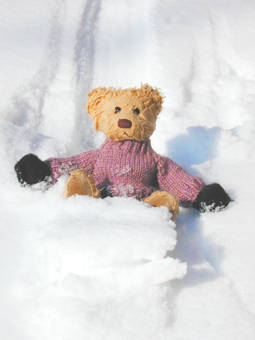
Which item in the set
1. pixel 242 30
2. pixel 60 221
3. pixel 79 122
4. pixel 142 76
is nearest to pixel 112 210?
pixel 60 221

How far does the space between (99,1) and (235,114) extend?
1.29 metres

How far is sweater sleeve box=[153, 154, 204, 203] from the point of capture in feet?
4.00

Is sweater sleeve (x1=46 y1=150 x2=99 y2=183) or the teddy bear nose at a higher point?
the teddy bear nose

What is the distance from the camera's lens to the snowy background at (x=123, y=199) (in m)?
0.81

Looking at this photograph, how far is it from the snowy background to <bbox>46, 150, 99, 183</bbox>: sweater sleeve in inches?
2.3

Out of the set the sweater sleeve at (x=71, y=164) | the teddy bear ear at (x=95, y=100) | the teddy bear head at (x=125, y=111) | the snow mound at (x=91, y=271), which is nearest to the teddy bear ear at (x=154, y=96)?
the teddy bear head at (x=125, y=111)

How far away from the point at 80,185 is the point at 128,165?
0.18 meters

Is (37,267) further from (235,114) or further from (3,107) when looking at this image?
(235,114)

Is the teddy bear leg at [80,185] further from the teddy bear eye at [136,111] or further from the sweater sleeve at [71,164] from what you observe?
the teddy bear eye at [136,111]

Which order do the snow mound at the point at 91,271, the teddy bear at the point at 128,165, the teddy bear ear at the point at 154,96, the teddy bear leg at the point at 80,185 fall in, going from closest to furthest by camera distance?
1. the snow mound at the point at 91,271
2. the teddy bear leg at the point at 80,185
3. the teddy bear at the point at 128,165
4. the teddy bear ear at the point at 154,96

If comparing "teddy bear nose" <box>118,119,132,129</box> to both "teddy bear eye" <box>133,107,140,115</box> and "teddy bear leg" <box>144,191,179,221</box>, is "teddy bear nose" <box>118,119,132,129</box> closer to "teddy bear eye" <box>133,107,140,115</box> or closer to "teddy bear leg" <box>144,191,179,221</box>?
"teddy bear eye" <box>133,107,140,115</box>

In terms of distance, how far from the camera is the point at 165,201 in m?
1.10

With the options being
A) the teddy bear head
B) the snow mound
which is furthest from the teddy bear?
the snow mound

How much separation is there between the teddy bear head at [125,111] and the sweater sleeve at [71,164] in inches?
3.2
